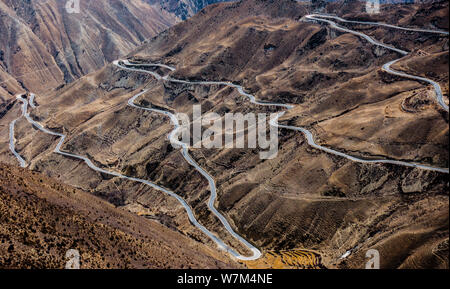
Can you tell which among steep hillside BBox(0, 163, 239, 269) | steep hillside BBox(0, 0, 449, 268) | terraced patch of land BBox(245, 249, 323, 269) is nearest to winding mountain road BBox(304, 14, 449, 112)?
steep hillside BBox(0, 0, 449, 268)

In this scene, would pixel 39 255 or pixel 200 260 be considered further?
pixel 200 260

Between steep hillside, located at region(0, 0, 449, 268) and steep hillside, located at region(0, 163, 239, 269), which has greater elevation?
steep hillside, located at region(0, 163, 239, 269)

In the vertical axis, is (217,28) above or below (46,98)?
above

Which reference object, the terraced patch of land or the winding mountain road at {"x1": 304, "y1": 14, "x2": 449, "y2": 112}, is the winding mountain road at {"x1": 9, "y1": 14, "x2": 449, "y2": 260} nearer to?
the winding mountain road at {"x1": 304, "y1": 14, "x2": 449, "y2": 112}

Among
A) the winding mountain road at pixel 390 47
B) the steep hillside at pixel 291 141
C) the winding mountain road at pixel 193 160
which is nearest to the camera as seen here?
the steep hillside at pixel 291 141

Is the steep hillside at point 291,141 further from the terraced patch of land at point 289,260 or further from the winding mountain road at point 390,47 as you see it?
the winding mountain road at point 390,47

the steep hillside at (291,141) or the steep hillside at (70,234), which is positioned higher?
the steep hillside at (70,234)

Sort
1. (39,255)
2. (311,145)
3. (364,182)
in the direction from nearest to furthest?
1. (39,255)
2. (364,182)
3. (311,145)

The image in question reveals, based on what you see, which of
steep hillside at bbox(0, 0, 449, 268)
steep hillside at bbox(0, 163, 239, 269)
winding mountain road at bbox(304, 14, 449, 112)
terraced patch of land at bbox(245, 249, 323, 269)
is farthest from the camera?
winding mountain road at bbox(304, 14, 449, 112)

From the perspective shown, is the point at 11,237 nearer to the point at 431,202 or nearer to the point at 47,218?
Answer: the point at 47,218

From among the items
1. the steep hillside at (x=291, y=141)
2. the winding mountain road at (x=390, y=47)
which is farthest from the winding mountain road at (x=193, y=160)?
the steep hillside at (x=291, y=141)

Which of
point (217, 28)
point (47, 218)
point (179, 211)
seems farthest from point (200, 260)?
point (217, 28)
